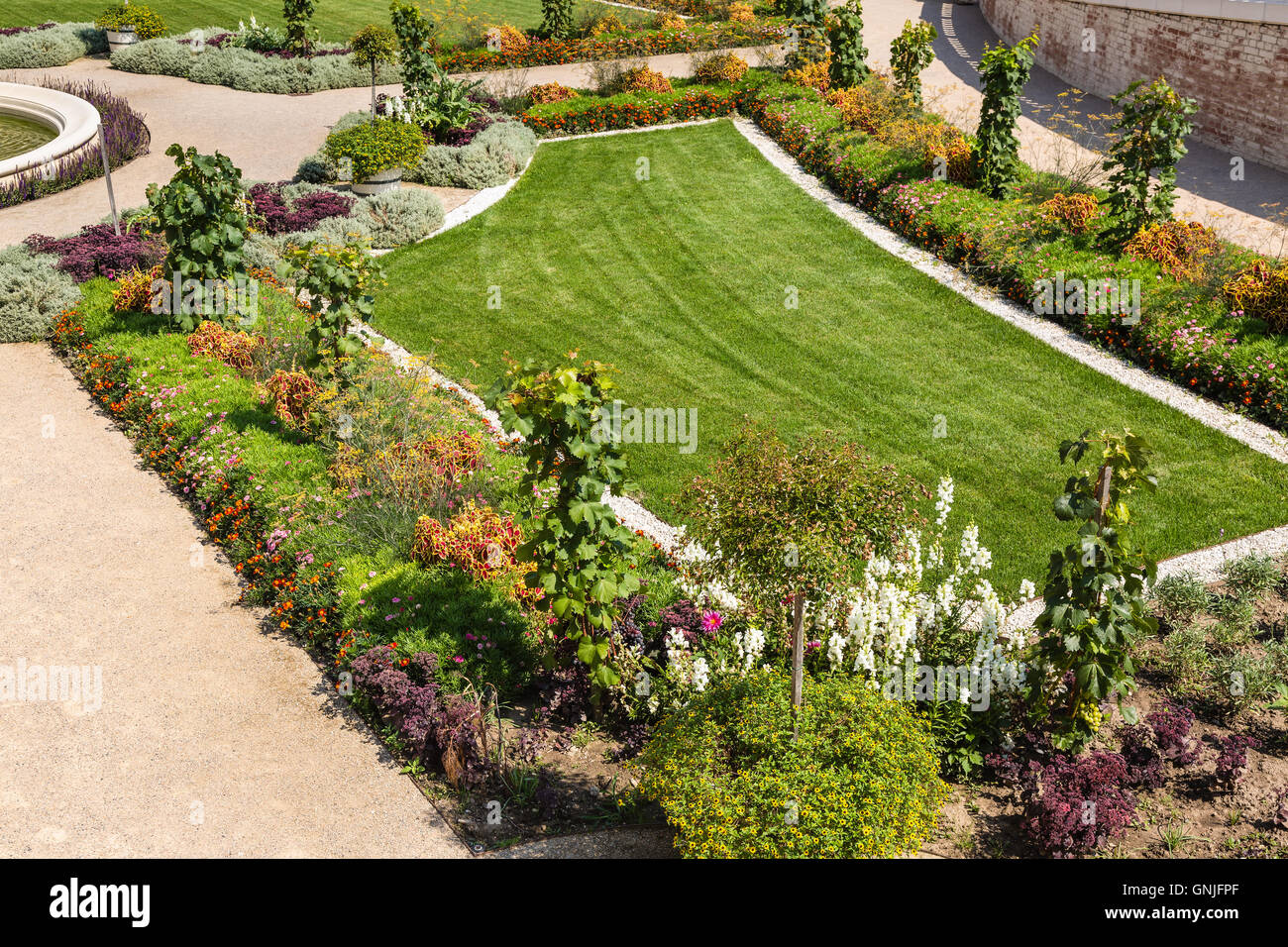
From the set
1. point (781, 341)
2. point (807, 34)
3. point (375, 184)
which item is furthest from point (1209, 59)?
point (375, 184)

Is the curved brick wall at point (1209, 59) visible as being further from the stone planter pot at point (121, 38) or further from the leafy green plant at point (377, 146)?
the stone planter pot at point (121, 38)

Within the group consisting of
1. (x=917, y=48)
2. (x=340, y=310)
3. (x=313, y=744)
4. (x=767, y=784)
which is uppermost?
(x=917, y=48)

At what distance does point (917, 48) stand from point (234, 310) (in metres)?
12.4

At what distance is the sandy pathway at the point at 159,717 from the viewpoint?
713cm

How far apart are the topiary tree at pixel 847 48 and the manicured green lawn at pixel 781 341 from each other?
3.29 m

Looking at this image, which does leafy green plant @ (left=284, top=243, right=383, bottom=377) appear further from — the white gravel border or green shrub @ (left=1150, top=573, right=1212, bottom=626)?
green shrub @ (left=1150, top=573, right=1212, bottom=626)

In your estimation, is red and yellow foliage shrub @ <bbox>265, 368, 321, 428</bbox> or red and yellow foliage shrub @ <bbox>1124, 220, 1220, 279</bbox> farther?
red and yellow foliage shrub @ <bbox>1124, 220, 1220, 279</bbox>

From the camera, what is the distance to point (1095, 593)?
7289 mm

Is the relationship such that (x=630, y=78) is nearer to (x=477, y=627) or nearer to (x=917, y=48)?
(x=917, y=48)

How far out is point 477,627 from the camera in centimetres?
859

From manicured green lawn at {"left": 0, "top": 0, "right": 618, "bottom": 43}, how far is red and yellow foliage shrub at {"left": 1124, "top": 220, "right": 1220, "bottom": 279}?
19.3 meters

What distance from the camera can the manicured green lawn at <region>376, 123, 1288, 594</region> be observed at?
1083 centimetres

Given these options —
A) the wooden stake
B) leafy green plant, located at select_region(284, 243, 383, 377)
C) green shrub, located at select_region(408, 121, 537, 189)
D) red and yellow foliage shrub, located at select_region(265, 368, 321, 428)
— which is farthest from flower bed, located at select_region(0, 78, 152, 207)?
the wooden stake
